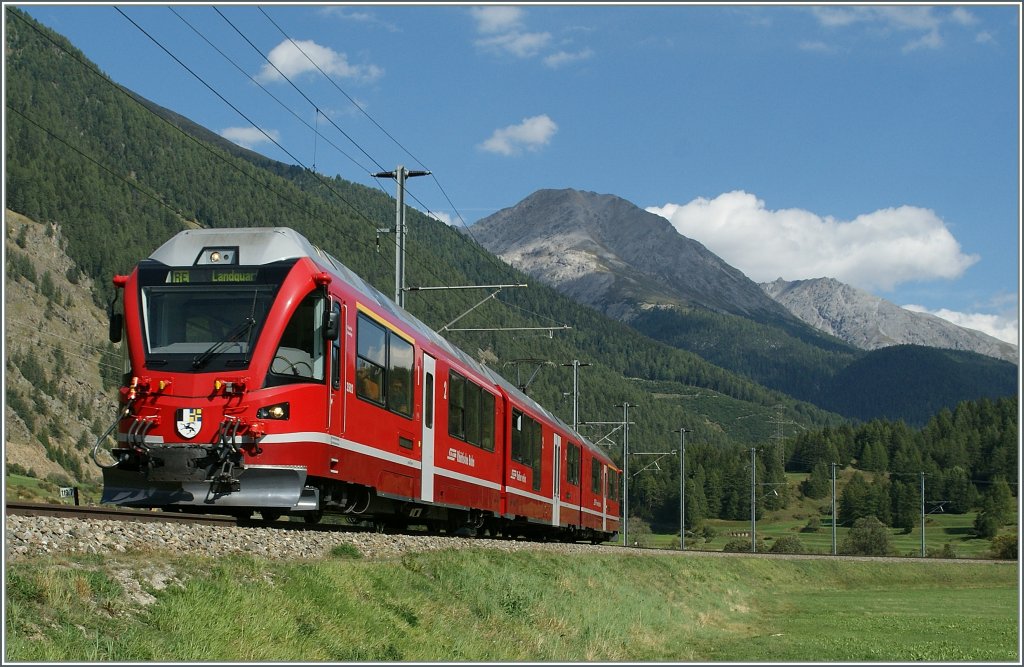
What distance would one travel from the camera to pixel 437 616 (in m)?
13.5

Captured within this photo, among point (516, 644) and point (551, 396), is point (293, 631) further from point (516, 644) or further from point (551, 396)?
point (551, 396)

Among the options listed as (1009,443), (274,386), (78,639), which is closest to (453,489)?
(274,386)

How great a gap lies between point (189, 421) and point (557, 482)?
774 inches

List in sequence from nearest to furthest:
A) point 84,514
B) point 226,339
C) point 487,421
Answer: point 226,339, point 84,514, point 487,421

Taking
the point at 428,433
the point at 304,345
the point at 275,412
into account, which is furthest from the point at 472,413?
the point at 275,412

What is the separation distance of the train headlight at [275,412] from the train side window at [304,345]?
0.43 meters

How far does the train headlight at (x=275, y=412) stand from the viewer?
14.9 m

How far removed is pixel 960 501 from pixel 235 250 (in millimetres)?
161064

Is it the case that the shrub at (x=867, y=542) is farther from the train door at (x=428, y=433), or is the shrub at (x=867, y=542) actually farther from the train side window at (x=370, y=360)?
the train side window at (x=370, y=360)

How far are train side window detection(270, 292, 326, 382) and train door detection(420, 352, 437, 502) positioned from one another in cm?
481

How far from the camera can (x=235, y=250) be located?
16.2 metres

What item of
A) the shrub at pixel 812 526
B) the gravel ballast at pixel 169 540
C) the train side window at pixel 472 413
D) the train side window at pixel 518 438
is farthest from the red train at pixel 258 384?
the shrub at pixel 812 526

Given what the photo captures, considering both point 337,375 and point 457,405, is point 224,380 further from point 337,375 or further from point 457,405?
point 457,405

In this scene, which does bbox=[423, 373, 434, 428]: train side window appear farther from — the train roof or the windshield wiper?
the windshield wiper
